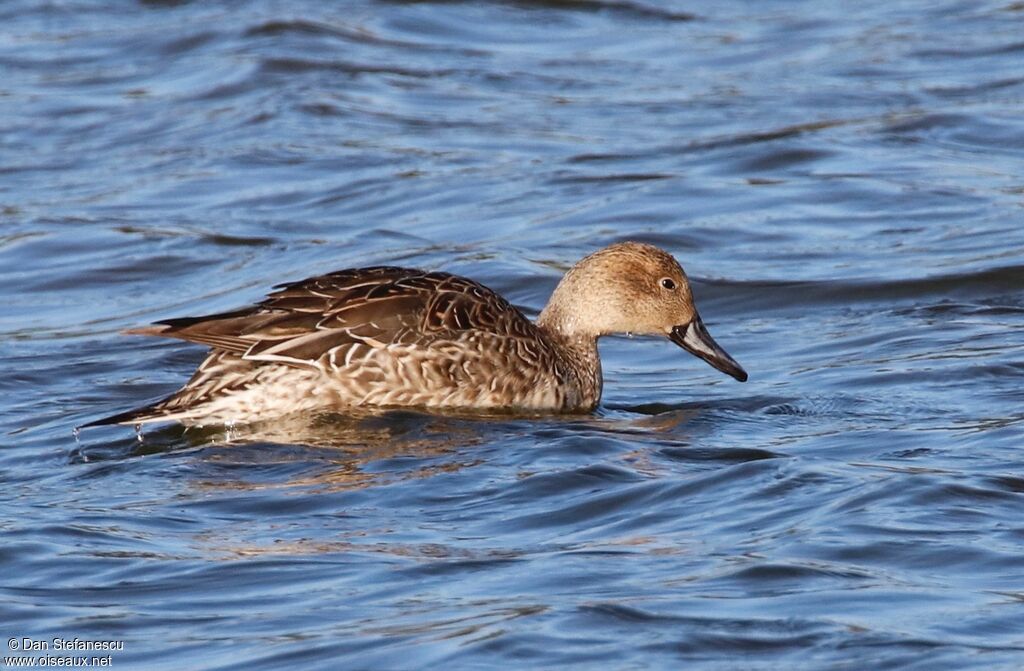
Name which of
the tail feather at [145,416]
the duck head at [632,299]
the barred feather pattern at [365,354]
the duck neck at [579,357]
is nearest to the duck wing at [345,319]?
the barred feather pattern at [365,354]

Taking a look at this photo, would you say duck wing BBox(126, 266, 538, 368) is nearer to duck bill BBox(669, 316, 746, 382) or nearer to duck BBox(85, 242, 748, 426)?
duck BBox(85, 242, 748, 426)

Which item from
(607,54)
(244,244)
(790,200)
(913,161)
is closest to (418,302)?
(244,244)

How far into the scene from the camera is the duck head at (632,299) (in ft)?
32.7

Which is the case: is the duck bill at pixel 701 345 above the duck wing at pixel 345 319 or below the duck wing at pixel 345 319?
below

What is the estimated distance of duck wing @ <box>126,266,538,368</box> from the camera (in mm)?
8914

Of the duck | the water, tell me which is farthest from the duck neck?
the water

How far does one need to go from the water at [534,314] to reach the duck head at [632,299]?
0.33m

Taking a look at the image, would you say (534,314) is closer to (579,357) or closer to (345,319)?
(579,357)

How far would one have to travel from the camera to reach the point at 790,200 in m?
14.2

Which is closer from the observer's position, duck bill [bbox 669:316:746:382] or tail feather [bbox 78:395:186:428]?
tail feather [bbox 78:395:186:428]

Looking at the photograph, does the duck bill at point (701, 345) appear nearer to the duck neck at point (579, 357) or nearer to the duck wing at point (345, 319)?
the duck neck at point (579, 357)

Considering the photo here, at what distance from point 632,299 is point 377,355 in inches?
57.1

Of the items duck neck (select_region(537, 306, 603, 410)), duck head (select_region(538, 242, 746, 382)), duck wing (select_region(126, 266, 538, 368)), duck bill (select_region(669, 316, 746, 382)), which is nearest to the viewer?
duck wing (select_region(126, 266, 538, 368))

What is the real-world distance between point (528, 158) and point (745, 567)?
880 centimetres
